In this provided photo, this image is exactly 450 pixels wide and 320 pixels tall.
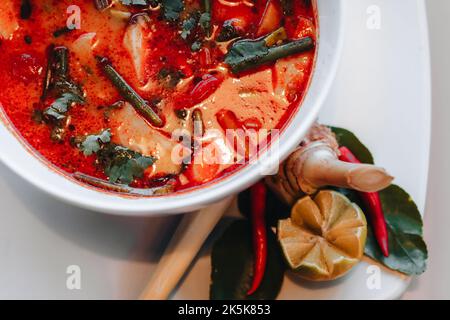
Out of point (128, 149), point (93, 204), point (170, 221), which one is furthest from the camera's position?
point (170, 221)

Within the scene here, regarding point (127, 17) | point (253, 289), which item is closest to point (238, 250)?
point (253, 289)

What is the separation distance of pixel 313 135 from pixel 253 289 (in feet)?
1.71

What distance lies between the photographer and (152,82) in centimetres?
188

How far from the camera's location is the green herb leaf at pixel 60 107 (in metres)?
1.83

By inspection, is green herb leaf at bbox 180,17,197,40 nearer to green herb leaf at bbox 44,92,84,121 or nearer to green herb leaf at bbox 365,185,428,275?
green herb leaf at bbox 44,92,84,121

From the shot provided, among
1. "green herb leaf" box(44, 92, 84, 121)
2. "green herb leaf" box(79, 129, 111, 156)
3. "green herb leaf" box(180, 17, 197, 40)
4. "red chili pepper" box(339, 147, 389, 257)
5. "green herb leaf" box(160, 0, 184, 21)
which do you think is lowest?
"red chili pepper" box(339, 147, 389, 257)

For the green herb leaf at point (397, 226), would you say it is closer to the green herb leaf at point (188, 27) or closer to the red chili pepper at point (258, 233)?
the red chili pepper at point (258, 233)

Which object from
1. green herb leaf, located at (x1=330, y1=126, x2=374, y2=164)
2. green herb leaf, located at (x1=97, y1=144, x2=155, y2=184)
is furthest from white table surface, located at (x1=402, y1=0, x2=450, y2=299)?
green herb leaf, located at (x1=97, y1=144, x2=155, y2=184)

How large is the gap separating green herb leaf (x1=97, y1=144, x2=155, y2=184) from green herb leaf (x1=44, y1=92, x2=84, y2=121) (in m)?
0.16

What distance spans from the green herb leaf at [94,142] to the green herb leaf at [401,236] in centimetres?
88

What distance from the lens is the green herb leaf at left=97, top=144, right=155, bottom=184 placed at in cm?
179

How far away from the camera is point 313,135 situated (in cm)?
199

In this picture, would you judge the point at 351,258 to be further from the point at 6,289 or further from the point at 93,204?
the point at 6,289

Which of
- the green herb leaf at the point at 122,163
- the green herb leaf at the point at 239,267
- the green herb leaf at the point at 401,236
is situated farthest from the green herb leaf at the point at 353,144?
the green herb leaf at the point at 122,163
